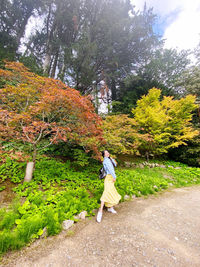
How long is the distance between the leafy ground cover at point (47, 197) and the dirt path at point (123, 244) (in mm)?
196

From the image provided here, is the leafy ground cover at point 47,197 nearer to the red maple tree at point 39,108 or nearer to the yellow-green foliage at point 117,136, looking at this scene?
the red maple tree at point 39,108

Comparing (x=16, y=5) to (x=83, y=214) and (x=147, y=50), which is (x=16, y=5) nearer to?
(x=147, y=50)

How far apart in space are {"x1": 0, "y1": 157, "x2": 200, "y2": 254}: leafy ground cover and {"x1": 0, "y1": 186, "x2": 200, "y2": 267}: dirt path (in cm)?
20

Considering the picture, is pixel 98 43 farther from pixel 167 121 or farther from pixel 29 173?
pixel 29 173

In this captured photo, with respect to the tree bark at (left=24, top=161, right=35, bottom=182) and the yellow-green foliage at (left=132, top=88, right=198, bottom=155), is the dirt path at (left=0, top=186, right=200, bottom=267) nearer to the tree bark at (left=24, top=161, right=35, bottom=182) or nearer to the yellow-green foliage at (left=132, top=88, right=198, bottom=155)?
the tree bark at (left=24, top=161, right=35, bottom=182)

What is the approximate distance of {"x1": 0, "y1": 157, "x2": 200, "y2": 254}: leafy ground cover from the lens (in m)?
1.72

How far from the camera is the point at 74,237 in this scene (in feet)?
6.02

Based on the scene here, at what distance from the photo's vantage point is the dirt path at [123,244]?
4.75 ft

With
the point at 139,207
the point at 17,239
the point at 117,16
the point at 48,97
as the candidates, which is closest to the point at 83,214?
the point at 17,239

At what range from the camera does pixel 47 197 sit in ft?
8.84

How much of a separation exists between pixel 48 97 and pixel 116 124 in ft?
12.2

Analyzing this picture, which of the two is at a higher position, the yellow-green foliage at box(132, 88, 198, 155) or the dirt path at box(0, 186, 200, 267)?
the yellow-green foliage at box(132, 88, 198, 155)

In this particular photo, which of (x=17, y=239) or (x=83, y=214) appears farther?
(x=83, y=214)

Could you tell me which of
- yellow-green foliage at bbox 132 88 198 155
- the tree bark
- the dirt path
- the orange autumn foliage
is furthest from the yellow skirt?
yellow-green foliage at bbox 132 88 198 155
